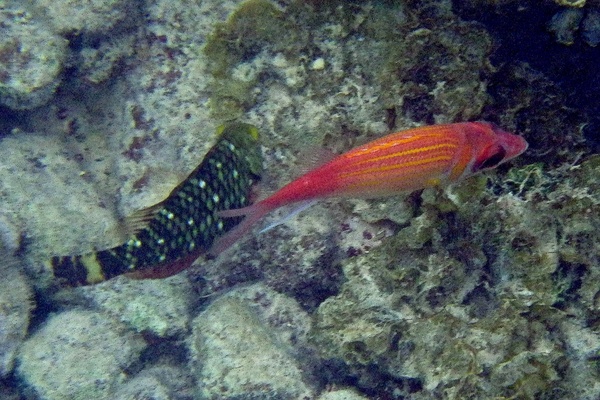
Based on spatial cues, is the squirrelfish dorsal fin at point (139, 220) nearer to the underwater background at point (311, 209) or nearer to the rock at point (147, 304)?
the underwater background at point (311, 209)

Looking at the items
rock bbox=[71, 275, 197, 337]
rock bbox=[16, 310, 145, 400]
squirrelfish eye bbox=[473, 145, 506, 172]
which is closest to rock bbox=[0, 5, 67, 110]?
rock bbox=[71, 275, 197, 337]

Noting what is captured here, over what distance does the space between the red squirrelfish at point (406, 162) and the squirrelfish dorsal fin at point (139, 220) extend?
3.72 feet

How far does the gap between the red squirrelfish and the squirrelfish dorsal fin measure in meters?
1.14

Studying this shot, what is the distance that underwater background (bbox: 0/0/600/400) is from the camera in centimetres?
313

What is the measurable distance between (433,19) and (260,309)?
2.99m

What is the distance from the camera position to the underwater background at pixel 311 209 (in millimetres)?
3135

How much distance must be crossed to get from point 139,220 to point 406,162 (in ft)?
6.86

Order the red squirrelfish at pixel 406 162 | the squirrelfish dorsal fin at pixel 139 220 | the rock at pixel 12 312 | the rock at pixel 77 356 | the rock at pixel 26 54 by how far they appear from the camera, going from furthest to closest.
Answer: the rock at pixel 26 54
the rock at pixel 12 312
the rock at pixel 77 356
the squirrelfish dorsal fin at pixel 139 220
the red squirrelfish at pixel 406 162

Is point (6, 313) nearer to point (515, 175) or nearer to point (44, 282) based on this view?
point (44, 282)

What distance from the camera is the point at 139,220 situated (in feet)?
11.6

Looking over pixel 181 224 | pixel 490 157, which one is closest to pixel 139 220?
pixel 181 224

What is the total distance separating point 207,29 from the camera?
4.93 metres

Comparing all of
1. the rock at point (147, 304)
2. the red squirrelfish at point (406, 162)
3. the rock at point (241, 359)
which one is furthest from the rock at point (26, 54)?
the red squirrelfish at point (406, 162)

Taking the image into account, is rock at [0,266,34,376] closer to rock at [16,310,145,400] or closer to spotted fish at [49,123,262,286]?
rock at [16,310,145,400]
